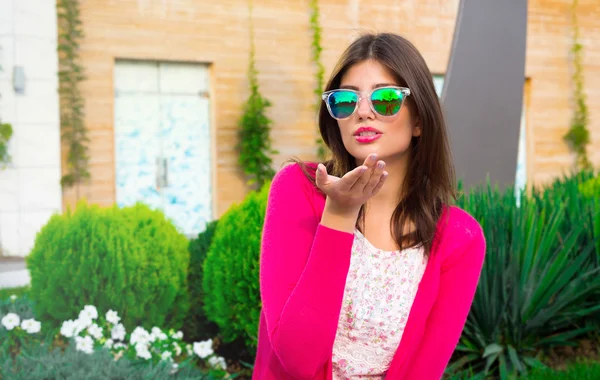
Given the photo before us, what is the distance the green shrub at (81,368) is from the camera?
2.97 m

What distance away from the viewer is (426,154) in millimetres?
1715

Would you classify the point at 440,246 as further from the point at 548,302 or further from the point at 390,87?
the point at 548,302

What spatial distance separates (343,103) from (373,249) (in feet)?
1.23

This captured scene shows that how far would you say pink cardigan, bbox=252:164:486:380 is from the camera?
1.38 metres

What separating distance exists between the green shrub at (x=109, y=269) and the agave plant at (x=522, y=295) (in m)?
1.93

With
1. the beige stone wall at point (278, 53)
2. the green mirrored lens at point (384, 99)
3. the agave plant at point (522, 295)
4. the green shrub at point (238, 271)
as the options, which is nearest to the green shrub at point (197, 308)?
the green shrub at point (238, 271)

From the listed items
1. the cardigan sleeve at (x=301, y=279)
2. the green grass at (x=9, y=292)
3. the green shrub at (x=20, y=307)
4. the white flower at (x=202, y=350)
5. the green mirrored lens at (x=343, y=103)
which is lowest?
the green grass at (x=9, y=292)

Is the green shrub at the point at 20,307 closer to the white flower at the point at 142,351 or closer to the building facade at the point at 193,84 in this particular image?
the white flower at the point at 142,351

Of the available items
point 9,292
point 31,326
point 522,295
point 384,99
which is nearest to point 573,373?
point 522,295

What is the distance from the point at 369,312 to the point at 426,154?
0.44 m

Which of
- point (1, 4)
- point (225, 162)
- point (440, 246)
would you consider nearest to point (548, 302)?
point (440, 246)

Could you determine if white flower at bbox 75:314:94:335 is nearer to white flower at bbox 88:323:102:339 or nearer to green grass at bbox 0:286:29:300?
white flower at bbox 88:323:102:339

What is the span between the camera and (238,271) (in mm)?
3812

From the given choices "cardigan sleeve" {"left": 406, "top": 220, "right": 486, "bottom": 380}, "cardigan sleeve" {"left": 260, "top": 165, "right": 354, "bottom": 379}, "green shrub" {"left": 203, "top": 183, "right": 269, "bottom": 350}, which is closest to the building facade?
"green shrub" {"left": 203, "top": 183, "right": 269, "bottom": 350}
